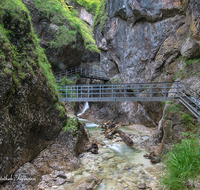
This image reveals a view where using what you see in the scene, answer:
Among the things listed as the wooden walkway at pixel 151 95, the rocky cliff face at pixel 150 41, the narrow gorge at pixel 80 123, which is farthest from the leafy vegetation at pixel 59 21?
the wooden walkway at pixel 151 95

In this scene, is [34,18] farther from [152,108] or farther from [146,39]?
[152,108]

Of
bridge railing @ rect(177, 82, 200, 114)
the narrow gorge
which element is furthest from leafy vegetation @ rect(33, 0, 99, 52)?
bridge railing @ rect(177, 82, 200, 114)

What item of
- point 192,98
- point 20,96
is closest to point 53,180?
point 20,96

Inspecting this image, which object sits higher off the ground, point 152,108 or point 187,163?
point 187,163

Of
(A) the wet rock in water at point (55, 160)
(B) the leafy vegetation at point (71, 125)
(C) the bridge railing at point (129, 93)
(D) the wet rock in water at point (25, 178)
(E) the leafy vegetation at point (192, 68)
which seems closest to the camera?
(D) the wet rock in water at point (25, 178)

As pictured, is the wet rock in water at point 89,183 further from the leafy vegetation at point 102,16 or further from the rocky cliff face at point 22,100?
the leafy vegetation at point 102,16

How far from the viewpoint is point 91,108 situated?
74.6 ft

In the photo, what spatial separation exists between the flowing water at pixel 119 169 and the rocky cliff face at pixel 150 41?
14.9ft

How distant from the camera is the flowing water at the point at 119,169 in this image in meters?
4.81

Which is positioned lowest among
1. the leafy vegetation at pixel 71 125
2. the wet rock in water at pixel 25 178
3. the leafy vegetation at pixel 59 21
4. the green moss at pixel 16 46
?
the wet rock in water at pixel 25 178

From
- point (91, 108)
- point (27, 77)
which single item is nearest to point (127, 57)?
point (91, 108)

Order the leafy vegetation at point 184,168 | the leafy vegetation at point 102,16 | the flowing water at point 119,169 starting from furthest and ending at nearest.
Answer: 1. the leafy vegetation at point 102,16
2. the flowing water at point 119,169
3. the leafy vegetation at point 184,168

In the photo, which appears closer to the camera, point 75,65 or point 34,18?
point 34,18

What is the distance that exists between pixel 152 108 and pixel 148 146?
5.60 meters
